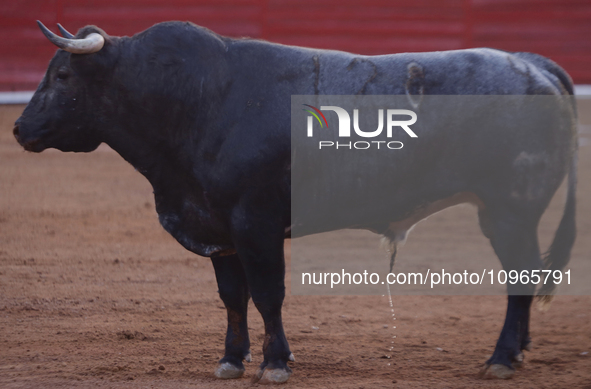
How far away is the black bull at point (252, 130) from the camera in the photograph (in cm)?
344

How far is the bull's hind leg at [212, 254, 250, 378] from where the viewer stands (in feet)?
12.3

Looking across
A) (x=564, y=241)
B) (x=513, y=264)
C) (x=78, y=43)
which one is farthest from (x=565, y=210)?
(x=78, y=43)

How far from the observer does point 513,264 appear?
11.8ft

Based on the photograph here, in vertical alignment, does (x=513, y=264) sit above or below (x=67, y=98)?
below

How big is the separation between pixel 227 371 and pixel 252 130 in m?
1.19

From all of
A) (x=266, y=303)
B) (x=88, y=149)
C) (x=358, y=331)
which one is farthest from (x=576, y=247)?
(x=88, y=149)

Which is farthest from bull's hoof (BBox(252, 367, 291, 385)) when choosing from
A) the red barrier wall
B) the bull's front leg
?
the red barrier wall

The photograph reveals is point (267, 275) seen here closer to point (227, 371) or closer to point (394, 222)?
point (227, 371)

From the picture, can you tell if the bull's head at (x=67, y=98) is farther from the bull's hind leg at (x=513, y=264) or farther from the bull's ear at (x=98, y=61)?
the bull's hind leg at (x=513, y=264)

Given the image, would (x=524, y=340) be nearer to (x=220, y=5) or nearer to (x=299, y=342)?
(x=299, y=342)

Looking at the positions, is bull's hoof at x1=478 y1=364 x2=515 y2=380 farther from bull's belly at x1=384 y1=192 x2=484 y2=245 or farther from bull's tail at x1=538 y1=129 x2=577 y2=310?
bull's belly at x1=384 y1=192 x2=484 y2=245

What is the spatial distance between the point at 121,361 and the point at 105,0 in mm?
9224

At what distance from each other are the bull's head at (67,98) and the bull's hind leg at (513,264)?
1941 mm

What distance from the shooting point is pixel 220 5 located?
12.2 meters
